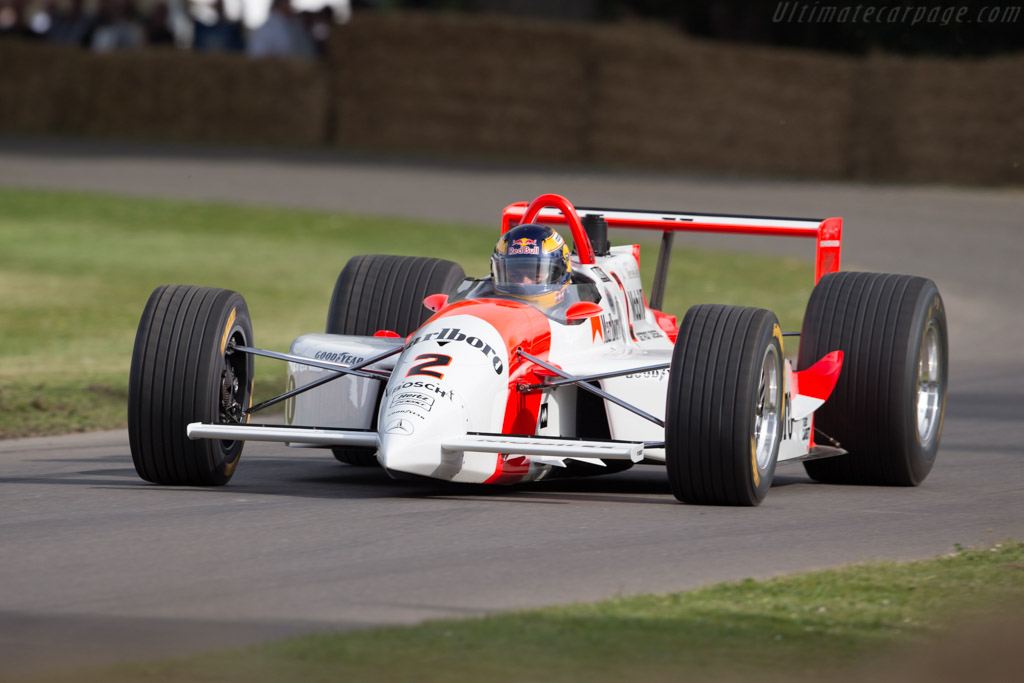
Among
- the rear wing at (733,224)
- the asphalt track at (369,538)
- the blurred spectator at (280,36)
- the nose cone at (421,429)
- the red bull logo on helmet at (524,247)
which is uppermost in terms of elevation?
the blurred spectator at (280,36)

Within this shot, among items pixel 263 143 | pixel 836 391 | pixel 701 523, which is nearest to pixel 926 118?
pixel 263 143

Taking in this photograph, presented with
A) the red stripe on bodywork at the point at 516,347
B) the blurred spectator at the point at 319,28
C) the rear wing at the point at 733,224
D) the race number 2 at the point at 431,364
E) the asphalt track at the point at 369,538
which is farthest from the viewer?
the blurred spectator at the point at 319,28

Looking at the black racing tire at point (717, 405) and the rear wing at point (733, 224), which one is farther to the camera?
the rear wing at point (733, 224)

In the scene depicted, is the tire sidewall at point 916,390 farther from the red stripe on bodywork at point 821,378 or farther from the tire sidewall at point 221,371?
the tire sidewall at point 221,371

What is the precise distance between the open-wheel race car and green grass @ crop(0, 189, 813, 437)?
116 inches

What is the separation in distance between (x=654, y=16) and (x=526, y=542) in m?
29.0

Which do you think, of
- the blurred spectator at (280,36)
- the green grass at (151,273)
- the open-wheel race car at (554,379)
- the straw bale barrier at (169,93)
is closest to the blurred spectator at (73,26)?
the straw bale barrier at (169,93)

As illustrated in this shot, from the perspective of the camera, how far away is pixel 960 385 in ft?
45.7

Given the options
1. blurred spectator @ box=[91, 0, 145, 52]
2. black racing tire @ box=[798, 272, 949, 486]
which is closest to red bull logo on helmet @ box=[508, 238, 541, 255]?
black racing tire @ box=[798, 272, 949, 486]

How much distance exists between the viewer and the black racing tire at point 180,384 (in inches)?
333

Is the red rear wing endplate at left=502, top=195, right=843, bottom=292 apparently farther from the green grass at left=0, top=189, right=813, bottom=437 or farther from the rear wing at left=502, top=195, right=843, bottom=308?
the green grass at left=0, top=189, right=813, bottom=437

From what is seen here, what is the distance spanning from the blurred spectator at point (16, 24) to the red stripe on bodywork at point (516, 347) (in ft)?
A: 94.7

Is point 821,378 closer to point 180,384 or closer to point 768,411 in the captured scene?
point 768,411

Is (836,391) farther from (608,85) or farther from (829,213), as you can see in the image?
(608,85)
